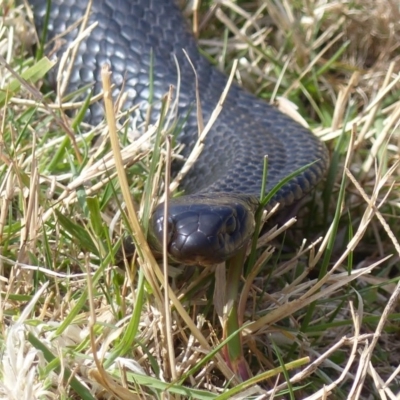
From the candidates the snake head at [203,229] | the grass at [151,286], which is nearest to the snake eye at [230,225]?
the snake head at [203,229]

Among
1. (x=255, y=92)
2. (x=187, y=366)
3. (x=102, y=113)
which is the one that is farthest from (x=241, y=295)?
(x=255, y=92)

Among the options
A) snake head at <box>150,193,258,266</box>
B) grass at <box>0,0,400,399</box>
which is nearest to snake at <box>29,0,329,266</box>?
snake head at <box>150,193,258,266</box>

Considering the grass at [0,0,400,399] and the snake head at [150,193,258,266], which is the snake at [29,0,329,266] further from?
the grass at [0,0,400,399]

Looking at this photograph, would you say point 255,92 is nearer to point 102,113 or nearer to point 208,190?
point 102,113

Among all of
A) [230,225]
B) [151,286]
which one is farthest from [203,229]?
[151,286]

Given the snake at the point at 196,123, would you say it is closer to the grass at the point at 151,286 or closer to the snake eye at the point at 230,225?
the snake eye at the point at 230,225

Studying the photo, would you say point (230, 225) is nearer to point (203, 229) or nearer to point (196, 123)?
point (203, 229)

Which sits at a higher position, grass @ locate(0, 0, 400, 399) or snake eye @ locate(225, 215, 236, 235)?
snake eye @ locate(225, 215, 236, 235)
